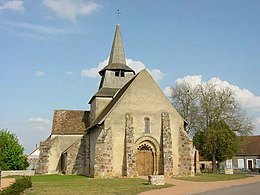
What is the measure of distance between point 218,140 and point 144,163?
16.9m

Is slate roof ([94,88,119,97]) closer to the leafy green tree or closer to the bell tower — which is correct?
the bell tower

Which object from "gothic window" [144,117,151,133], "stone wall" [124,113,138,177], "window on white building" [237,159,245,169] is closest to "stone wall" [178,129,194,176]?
"gothic window" [144,117,151,133]

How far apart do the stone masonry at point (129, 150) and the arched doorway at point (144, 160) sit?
174cm

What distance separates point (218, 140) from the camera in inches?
1763

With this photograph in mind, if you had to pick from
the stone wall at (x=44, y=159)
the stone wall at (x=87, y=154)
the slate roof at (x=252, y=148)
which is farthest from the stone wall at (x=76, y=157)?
the slate roof at (x=252, y=148)

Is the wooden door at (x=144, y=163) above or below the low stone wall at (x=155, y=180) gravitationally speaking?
above

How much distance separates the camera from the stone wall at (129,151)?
2927cm

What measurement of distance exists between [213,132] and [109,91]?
1468cm

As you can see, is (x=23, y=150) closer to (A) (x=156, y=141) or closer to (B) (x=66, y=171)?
(B) (x=66, y=171)

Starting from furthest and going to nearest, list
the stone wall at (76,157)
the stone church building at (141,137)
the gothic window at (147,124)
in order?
the stone wall at (76,157) < the gothic window at (147,124) < the stone church building at (141,137)

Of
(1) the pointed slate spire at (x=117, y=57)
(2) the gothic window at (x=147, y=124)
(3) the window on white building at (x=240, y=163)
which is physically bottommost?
(3) the window on white building at (x=240, y=163)

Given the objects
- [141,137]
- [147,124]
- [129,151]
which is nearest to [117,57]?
[147,124]

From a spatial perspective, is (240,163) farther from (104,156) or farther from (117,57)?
(104,156)

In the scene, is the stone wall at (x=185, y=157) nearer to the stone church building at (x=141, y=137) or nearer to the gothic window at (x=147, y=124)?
the stone church building at (x=141, y=137)
